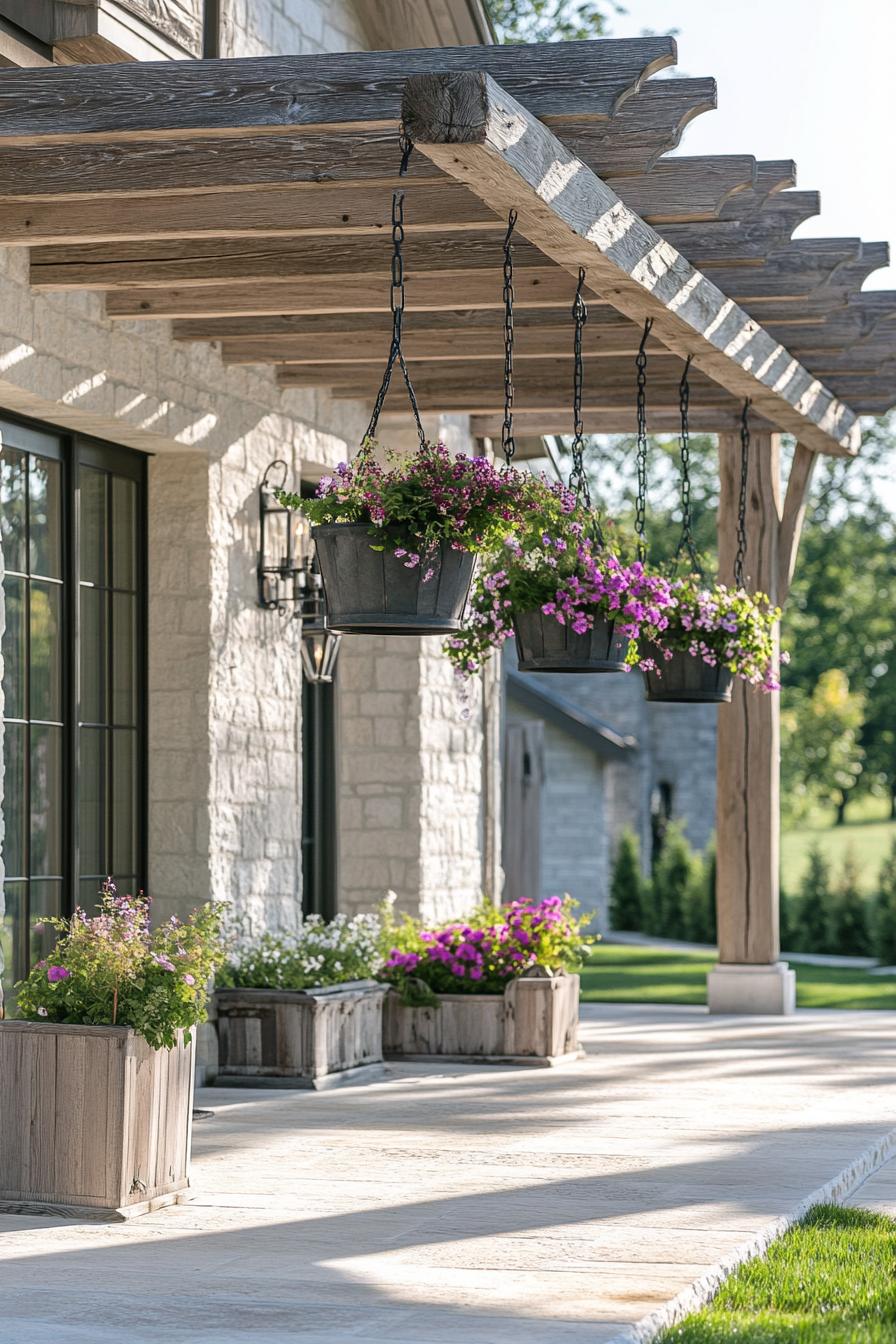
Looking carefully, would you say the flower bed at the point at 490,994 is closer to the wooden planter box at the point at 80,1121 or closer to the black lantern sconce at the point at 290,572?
the black lantern sconce at the point at 290,572

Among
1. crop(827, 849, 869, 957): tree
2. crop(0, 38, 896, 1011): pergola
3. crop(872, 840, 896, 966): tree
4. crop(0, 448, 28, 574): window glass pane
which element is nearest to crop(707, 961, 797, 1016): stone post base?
crop(0, 38, 896, 1011): pergola

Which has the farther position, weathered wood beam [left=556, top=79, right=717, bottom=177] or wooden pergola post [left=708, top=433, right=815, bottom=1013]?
wooden pergola post [left=708, top=433, right=815, bottom=1013]

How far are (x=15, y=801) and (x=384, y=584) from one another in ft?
7.49

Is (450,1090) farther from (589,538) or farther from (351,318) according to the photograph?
(351,318)

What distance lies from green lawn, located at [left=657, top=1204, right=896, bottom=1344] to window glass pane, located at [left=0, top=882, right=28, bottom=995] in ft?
10.3

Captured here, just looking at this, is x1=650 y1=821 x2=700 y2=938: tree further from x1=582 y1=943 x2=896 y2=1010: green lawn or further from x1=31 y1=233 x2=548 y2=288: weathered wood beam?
x1=31 y1=233 x2=548 y2=288: weathered wood beam

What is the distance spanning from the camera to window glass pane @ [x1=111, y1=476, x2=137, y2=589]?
26.6 feet

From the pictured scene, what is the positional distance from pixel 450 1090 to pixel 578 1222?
9.16ft

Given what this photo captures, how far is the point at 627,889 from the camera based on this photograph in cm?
2392

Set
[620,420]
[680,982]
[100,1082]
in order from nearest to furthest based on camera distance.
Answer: [100,1082] < [620,420] < [680,982]

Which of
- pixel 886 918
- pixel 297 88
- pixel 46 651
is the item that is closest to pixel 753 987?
pixel 46 651

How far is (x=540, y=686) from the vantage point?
25.3 m

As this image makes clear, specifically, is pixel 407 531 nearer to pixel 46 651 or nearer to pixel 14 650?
pixel 14 650

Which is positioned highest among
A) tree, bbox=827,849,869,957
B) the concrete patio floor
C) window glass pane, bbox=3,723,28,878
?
window glass pane, bbox=3,723,28,878
